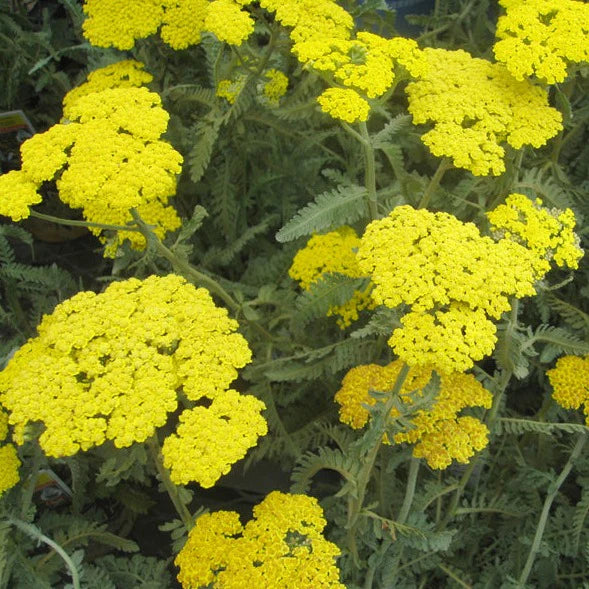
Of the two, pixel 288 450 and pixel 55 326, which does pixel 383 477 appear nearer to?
pixel 288 450

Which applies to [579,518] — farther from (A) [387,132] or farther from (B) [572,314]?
(A) [387,132]

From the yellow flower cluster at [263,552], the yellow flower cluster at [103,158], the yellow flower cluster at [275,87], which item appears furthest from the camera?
the yellow flower cluster at [275,87]

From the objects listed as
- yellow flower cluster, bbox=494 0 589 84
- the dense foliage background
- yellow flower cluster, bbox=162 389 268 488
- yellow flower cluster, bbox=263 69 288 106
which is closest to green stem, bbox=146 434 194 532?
the dense foliage background

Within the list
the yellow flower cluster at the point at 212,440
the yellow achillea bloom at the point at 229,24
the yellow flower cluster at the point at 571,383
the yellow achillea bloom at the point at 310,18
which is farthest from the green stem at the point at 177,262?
the yellow flower cluster at the point at 571,383

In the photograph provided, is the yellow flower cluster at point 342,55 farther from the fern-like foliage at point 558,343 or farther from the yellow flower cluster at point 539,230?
the fern-like foliage at point 558,343

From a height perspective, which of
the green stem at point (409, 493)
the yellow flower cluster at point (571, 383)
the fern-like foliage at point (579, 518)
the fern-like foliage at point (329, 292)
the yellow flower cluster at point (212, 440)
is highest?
the yellow flower cluster at point (212, 440)

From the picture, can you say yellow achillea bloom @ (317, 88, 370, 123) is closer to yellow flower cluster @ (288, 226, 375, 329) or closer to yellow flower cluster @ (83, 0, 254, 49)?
yellow flower cluster @ (288, 226, 375, 329)
